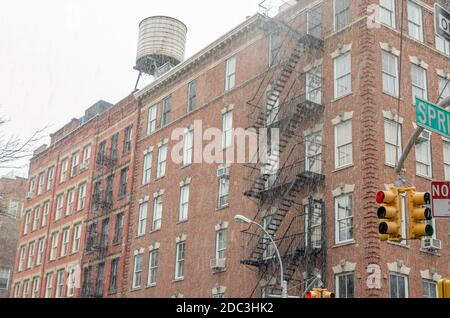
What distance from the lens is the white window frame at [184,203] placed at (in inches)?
1526

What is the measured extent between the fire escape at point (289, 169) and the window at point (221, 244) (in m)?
1.94

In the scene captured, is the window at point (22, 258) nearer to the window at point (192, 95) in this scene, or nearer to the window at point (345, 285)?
the window at point (192, 95)

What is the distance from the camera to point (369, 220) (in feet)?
87.0

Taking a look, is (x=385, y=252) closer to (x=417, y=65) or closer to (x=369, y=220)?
(x=369, y=220)

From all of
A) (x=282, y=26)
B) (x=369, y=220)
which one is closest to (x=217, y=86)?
(x=282, y=26)

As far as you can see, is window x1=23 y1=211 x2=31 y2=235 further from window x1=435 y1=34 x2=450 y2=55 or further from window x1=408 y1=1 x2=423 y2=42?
window x1=435 y1=34 x2=450 y2=55

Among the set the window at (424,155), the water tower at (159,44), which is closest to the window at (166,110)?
the water tower at (159,44)

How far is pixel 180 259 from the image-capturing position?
37938 millimetres

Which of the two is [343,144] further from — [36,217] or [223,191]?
[36,217]

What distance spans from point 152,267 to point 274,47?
15134 millimetres

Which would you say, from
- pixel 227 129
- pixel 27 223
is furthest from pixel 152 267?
pixel 27 223

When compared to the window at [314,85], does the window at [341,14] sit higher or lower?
higher
